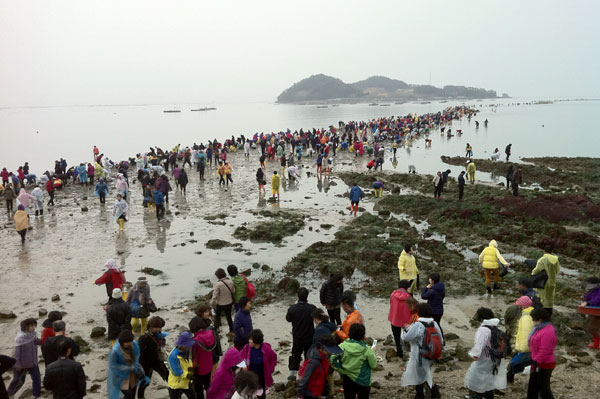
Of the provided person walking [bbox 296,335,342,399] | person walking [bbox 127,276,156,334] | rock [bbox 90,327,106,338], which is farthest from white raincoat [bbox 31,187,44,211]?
person walking [bbox 296,335,342,399]

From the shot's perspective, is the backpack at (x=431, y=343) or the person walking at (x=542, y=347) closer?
the person walking at (x=542, y=347)

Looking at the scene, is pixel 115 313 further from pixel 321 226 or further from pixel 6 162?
pixel 6 162

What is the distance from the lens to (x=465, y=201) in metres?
21.3

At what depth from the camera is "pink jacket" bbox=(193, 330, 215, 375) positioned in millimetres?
6379

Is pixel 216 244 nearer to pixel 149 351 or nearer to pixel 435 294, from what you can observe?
pixel 149 351

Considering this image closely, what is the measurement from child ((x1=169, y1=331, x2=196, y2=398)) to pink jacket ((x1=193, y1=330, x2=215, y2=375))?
4.3 inches

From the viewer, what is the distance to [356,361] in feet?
18.9

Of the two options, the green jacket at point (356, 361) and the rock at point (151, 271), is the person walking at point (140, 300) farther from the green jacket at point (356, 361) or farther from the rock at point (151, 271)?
the green jacket at point (356, 361)

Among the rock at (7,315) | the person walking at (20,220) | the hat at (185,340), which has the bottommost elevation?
the rock at (7,315)

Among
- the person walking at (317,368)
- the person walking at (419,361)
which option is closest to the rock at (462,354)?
the person walking at (419,361)

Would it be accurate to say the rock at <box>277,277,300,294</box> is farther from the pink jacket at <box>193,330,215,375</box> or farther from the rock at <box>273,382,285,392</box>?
the pink jacket at <box>193,330,215,375</box>

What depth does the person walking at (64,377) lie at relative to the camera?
5.77 meters

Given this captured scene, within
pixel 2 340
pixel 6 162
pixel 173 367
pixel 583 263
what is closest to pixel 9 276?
pixel 2 340

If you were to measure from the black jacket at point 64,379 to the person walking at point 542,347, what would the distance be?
6.03 meters
